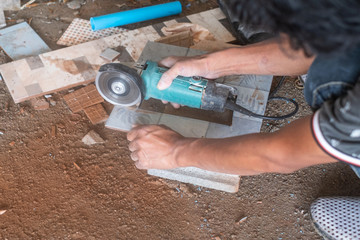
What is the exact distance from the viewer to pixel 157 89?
202 centimetres

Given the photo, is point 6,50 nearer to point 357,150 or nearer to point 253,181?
point 253,181

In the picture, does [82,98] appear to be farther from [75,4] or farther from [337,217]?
[337,217]

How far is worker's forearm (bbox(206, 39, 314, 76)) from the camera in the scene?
1.85 metres

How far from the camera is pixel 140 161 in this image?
6.21ft

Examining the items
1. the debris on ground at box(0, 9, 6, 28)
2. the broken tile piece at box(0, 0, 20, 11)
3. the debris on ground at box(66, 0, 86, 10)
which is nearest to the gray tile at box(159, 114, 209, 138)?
the debris on ground at box(66, 0, 86, 10)

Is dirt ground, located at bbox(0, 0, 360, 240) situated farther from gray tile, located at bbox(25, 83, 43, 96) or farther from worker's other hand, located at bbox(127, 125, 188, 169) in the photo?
worker's other hand, located at bbox(127, 125, 188, 169)

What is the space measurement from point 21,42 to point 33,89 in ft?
2.37

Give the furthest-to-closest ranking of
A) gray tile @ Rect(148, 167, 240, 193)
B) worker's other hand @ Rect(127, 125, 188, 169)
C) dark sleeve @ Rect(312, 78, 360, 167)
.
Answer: gray tile @ Rect(148, 167, 240, 193), worker's other hand @ Rect(127, 125, 188, 169), dark sleeve @ Rect(312, 78, 360, 167)

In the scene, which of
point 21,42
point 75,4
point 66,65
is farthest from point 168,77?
point 75,4

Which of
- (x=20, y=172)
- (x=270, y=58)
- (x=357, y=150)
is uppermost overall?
(x=357, y=150)

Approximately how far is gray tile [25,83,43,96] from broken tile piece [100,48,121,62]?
0.59 metres

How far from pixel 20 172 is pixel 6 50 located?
1318 millimetres

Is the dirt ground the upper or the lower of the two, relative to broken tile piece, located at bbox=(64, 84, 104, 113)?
lower

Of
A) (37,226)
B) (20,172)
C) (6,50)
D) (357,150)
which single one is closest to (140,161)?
(37,226)
